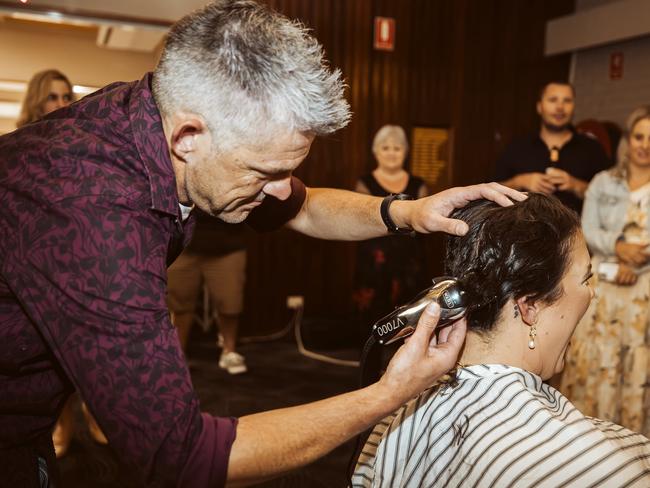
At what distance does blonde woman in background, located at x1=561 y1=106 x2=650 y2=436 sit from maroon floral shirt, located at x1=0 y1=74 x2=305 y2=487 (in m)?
2.50

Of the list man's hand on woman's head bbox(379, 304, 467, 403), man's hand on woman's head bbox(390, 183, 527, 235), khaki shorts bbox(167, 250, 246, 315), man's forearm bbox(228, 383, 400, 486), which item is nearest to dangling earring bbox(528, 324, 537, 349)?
man's hand on woman's head bbox(390, 183, 527, 235)

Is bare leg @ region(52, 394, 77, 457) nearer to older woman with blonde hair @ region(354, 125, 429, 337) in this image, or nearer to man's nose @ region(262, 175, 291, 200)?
older woman with blonde hair @ region(354, 125, 429, 337)

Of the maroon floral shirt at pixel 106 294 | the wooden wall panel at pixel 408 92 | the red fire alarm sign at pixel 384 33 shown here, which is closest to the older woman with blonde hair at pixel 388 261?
the wooden wall panel at pixel 408 92

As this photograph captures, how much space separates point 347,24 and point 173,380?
14.5ft

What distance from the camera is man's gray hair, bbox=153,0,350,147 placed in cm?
93

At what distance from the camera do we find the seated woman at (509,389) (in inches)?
41.6

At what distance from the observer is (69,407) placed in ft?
8.86

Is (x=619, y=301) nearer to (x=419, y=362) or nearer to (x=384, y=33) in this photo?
(x=419, y=362)

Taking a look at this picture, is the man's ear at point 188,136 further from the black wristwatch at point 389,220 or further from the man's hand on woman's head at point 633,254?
the man's hand on woman's head at point 633,254

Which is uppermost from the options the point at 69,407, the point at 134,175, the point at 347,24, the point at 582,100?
the point at 347,24

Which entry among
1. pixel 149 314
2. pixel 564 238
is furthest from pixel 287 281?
pixel 149 314

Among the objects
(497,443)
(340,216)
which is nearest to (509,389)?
(497,443)

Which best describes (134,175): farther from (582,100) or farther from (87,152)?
(582,100)

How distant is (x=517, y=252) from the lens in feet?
3.99
